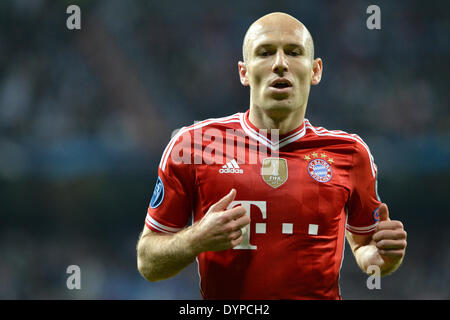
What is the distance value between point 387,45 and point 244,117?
5375mm

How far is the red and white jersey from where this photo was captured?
2623 millimetres

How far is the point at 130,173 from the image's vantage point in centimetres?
691

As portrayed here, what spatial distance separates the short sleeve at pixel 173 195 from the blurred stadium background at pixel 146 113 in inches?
163

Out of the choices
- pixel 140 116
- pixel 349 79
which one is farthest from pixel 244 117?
pixel 349 79

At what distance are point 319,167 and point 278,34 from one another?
2.45 ft

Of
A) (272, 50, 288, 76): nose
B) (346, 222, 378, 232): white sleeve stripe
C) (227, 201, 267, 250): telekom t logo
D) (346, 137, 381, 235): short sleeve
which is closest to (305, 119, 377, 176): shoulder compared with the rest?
(346, 137, 381, 235): short sleeve

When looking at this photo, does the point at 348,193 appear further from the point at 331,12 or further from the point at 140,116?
the point at 331,12

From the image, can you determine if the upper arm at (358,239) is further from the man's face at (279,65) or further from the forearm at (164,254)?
the forearm at (164,254)

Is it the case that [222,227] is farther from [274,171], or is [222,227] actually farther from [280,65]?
[280,65]

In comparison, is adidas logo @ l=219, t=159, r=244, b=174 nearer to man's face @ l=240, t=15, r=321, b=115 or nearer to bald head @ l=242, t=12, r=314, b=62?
man's face @ l=240, t=15, r=321, b=115

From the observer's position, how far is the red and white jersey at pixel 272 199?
262 centimetres

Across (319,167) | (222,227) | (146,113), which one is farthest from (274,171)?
(146,113)

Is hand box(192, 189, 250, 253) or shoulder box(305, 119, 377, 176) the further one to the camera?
shoulder box(305, 119, 377, 176)

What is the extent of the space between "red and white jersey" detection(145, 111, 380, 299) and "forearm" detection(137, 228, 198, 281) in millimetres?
92
